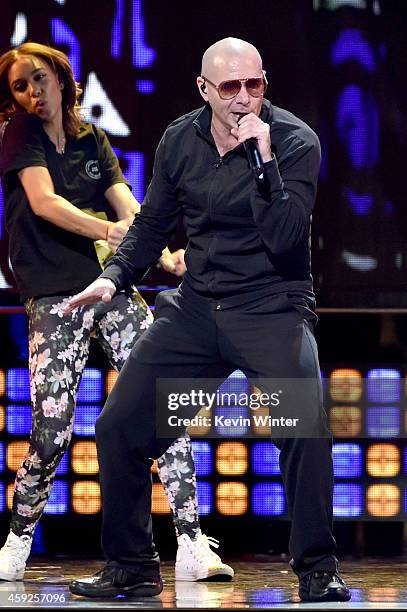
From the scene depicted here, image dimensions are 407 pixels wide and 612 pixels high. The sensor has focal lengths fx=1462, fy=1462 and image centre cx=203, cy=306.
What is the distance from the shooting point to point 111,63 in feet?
17.6

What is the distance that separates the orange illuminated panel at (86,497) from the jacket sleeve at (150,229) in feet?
4.47

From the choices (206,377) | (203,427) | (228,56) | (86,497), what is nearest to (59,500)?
(86,497)

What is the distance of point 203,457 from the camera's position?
17.7 ft

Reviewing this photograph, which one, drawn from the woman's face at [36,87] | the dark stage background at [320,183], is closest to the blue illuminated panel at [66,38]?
the dark stage background at [320,183]

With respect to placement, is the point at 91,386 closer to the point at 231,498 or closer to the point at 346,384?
the point at 231,498

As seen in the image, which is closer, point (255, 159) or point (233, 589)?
point (255, 159)

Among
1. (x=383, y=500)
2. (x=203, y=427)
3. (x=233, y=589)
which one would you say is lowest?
(x=233, y=589)

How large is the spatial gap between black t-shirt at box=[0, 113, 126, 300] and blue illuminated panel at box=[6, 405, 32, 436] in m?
0.76

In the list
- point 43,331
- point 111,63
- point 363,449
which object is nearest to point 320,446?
point 43,331

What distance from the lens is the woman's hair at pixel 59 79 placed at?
4840mm

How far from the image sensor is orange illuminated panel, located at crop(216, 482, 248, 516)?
5391 millimetres

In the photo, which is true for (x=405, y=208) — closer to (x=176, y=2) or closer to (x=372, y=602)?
(x=176, y=2)

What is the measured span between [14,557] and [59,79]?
1.57 metres

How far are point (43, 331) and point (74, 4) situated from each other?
137cm
